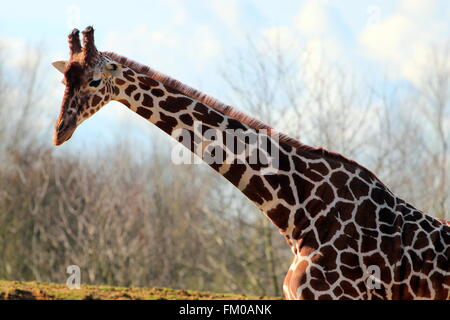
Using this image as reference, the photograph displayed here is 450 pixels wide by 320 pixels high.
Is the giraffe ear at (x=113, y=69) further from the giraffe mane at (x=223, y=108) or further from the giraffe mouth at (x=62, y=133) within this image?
the giraffe mouth at (x=62, y=133)

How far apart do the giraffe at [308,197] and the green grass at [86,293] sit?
3.36m

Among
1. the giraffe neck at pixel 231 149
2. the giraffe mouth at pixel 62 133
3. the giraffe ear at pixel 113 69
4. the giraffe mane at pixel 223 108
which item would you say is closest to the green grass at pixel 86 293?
the giraffe neck at pixel 231 149

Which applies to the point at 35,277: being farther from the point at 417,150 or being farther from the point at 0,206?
the point at 417,150

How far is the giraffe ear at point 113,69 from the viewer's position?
518 centimetres

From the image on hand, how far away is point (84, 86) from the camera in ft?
16.6

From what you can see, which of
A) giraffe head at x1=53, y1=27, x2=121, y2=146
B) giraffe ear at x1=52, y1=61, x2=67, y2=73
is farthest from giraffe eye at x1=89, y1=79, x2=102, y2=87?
giraffe ear at x1=52, y1=61, x2=67, y2=73

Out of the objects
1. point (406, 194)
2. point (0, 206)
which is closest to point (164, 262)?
point (0, 206)

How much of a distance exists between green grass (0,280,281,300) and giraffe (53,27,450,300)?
3358 millimetres

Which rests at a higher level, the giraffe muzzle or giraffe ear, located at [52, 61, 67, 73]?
giraffe ear, located at [52, 61, 67, 73]

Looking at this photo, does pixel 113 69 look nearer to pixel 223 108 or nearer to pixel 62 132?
pixel 62 132

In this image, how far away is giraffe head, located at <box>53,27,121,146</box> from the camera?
4.94 metres

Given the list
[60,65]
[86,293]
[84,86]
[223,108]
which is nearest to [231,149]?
[223,108]

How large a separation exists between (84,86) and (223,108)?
3.95ft

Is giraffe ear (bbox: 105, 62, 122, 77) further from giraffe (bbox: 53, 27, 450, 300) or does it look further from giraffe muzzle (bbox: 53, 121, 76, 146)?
giraffe muzzle (bbox: 53, 121, 76, 146)
